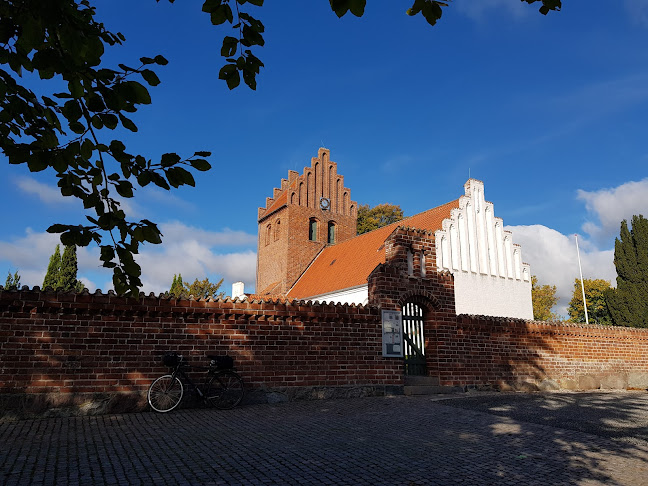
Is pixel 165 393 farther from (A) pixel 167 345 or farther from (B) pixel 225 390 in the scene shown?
(B) pixel 225 390

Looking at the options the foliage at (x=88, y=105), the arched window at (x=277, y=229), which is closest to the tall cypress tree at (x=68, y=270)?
the arched window at (x=277, y=229)

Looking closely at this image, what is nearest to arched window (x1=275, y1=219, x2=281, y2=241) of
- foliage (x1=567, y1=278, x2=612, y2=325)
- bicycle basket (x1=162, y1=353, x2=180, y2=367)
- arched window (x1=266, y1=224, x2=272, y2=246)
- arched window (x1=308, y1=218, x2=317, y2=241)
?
arched window (x1=266, y1=224, x2=272, y2=246)

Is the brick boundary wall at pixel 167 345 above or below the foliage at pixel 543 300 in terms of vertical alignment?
below

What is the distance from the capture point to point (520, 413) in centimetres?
859

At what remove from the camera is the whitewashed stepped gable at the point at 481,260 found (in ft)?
74.5

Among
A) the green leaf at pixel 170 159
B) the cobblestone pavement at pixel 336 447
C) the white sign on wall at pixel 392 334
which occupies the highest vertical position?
the green leaf at pixel 170 159

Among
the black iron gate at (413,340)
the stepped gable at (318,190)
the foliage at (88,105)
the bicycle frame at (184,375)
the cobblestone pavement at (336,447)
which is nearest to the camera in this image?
the foliage at (88,105)

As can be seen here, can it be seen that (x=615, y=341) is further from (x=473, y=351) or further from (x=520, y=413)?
(x=520, y=413)

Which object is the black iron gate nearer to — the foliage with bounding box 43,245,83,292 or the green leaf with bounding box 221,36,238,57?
the green leaf with bounding box 221,36,238,57

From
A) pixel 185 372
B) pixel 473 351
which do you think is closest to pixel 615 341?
pixel 473 351

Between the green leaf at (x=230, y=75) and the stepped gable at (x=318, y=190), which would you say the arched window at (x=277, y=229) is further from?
the green leaf at (x=230, y=75)

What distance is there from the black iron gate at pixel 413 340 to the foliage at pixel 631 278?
22.3 metres

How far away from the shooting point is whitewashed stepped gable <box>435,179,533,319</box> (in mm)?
22703

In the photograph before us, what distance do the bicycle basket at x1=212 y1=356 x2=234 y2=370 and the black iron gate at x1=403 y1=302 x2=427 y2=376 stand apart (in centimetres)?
503
